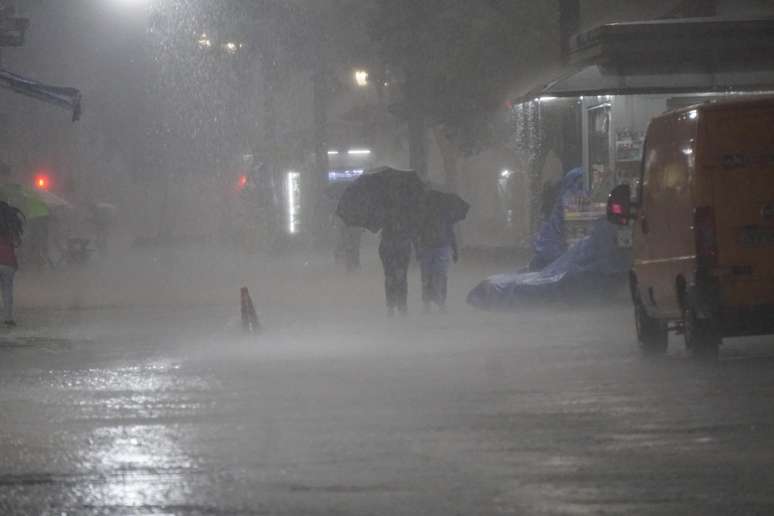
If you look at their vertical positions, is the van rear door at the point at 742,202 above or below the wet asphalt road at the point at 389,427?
above

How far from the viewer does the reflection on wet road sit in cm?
825

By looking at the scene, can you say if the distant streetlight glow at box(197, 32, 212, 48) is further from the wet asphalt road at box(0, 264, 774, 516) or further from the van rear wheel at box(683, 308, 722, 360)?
the van rear wheel at box(683, 308, 722, 360)

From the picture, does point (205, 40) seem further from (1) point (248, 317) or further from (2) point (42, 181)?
(1) point (248, 317)

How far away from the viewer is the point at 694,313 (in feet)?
46.1

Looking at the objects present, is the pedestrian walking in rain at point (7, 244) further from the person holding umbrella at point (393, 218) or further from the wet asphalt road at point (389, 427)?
the person holding umbrella at point (393, 218)

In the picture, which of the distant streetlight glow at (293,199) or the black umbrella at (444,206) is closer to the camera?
the black umbrella at (444,206)

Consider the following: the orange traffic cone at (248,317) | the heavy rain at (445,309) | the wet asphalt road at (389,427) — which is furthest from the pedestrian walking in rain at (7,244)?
the orange traffic cone at (248,317)

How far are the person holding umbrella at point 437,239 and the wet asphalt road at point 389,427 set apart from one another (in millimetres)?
3839

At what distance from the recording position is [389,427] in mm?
10734

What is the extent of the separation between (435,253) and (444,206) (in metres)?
0.72

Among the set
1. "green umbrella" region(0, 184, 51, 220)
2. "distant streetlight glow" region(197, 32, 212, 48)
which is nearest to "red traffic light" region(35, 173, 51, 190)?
"distant streetlight glow" region(197, 32, 212, 48)

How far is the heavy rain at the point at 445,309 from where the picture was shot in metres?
8.95

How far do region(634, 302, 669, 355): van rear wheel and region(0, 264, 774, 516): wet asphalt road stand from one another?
0.18m

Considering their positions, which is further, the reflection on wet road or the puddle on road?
the puddle on road
